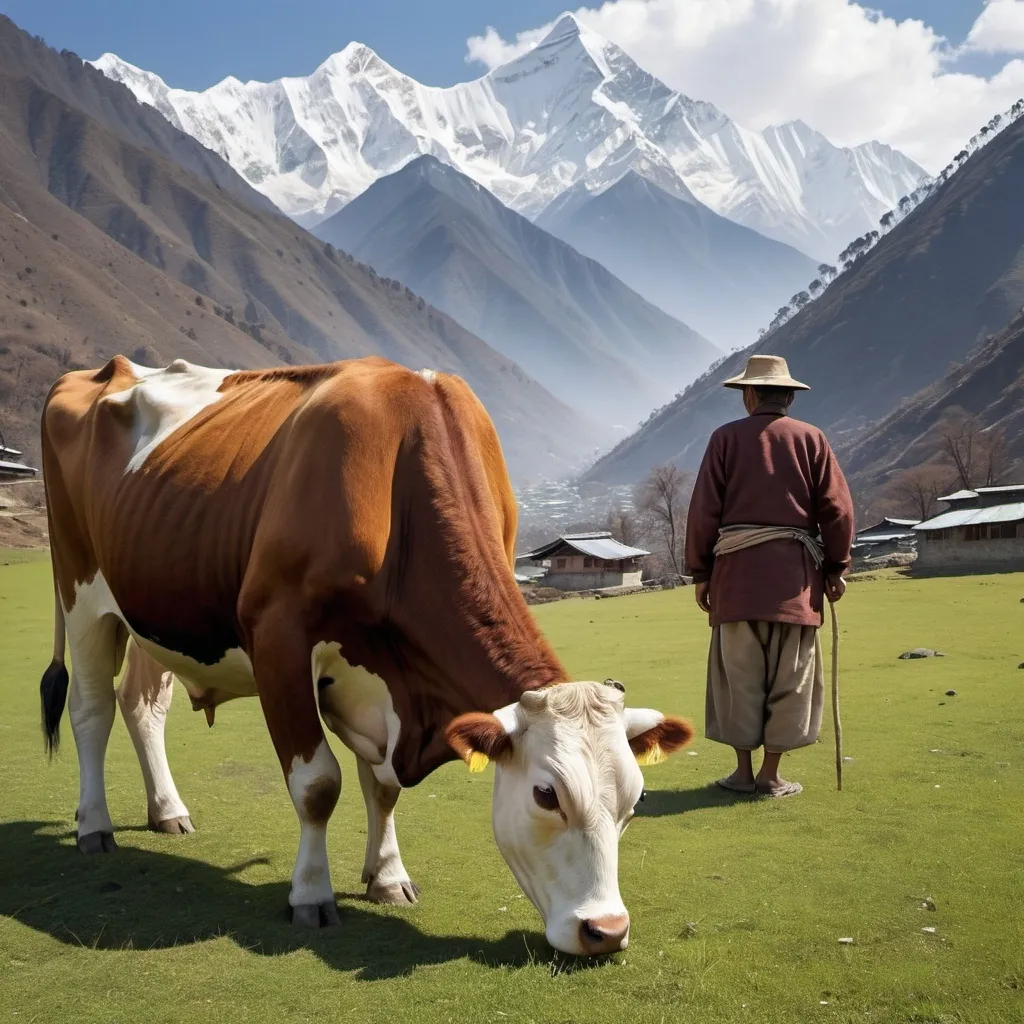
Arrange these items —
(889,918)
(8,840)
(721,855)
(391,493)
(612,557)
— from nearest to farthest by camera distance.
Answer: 1. (889,918)
2. (391,493)
3. (721,855)
4. (8,840)
5. (612,557)

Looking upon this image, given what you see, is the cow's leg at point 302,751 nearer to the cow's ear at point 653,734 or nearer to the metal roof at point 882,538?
the cow's ear at point 653,734

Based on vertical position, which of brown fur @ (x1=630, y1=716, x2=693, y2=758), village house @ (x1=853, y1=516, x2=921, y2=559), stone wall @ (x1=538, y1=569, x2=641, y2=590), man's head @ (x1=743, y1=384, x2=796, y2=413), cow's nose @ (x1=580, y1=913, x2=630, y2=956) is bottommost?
stone wall @ (x1=538, y1=569, x2=641, y2=590)

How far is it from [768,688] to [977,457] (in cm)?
10165

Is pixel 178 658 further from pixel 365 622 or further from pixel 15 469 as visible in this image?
pixel 15 469

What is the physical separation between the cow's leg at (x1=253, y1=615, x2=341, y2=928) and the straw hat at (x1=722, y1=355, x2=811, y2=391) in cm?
374

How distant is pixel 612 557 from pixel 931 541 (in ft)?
69.8

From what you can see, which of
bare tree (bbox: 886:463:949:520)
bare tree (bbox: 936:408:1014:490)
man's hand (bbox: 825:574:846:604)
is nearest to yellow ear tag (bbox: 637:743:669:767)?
man's hand (bbox: 825:574:846:604)

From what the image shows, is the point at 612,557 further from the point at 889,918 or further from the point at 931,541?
the point at 889,918

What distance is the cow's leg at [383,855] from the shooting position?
515 centimetres

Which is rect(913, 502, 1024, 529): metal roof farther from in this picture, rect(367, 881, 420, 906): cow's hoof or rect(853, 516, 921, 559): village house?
rect(367, 881, 420, 906): cow's hoof

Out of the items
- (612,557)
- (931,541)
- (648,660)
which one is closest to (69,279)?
(612,557)

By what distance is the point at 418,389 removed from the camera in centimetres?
546

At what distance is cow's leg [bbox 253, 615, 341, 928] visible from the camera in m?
4.90

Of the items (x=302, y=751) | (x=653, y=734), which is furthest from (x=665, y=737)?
(x=302, y=751)
